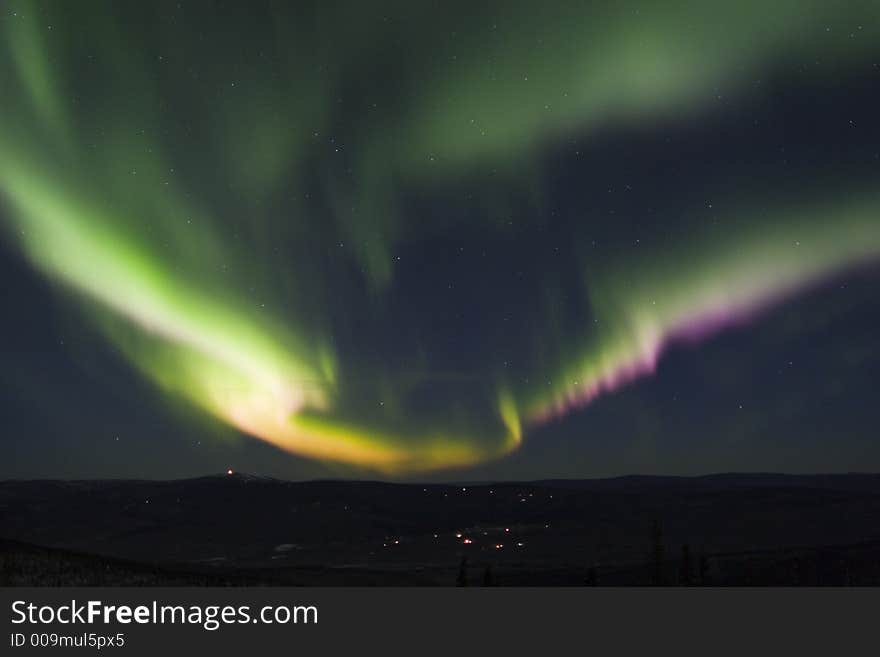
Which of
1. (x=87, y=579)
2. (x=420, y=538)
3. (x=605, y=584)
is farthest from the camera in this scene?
(x=420, y=538)

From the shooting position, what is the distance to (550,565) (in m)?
110

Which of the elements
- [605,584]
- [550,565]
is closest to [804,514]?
[550,565]

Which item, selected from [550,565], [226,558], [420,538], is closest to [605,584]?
[550,565]

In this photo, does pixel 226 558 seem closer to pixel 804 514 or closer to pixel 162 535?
pixel 162 535
